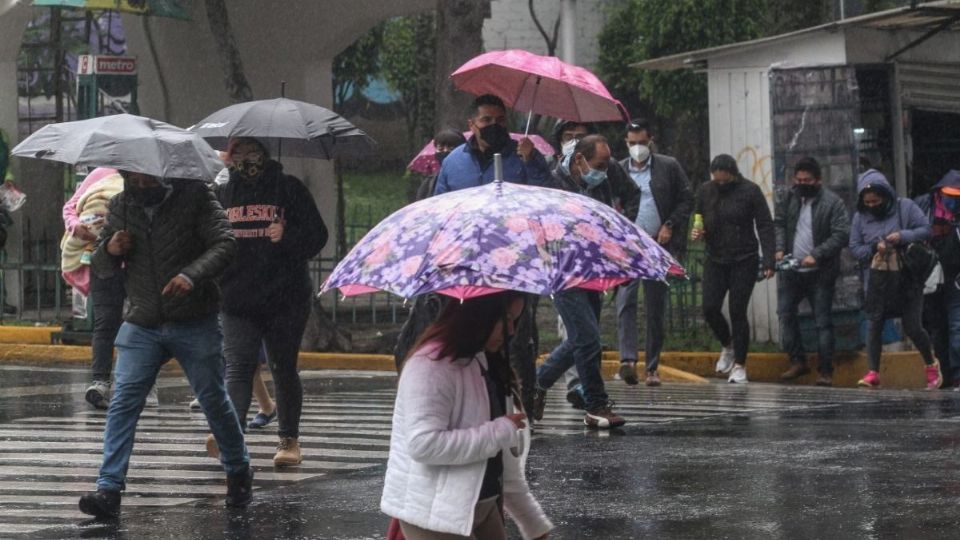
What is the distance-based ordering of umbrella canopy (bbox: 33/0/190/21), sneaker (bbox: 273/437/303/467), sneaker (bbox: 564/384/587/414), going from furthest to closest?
umbrella canopy (bbox: 33/0/190/21), sneaker (bbox: 564/384/587/414), sneaker (bbox: 273/437/303/467)

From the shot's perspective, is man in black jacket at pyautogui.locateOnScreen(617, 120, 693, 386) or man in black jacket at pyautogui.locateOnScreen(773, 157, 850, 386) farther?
man in black jacket at pyautogui.locateOnScreen(773, 157, 850, 386)

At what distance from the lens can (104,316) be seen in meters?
12.8

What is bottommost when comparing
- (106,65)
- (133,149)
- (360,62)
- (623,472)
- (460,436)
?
(623,472)

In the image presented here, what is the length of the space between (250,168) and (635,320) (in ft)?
17.8

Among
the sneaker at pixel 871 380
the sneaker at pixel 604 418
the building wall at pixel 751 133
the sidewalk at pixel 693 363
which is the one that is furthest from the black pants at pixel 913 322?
the sneaker at pixel 604 418

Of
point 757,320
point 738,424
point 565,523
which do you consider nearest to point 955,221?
point 757,320

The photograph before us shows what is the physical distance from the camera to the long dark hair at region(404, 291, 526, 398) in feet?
18.1

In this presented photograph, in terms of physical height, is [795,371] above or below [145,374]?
below

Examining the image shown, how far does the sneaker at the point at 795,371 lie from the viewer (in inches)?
656

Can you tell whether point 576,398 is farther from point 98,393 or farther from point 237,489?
point 237,489

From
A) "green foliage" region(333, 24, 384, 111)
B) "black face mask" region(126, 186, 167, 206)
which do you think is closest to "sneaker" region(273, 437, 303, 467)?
"black face mask" region(126, 186, 167, 206)

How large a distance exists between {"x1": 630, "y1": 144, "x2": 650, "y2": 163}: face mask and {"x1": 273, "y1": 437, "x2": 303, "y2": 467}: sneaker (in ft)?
18.7

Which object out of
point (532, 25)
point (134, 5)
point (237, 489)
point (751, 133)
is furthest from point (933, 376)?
point (532, 25)

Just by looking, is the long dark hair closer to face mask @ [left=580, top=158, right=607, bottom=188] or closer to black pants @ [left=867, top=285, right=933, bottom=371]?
face mask @ [left=580, top=158, right=607, bottom=188]
